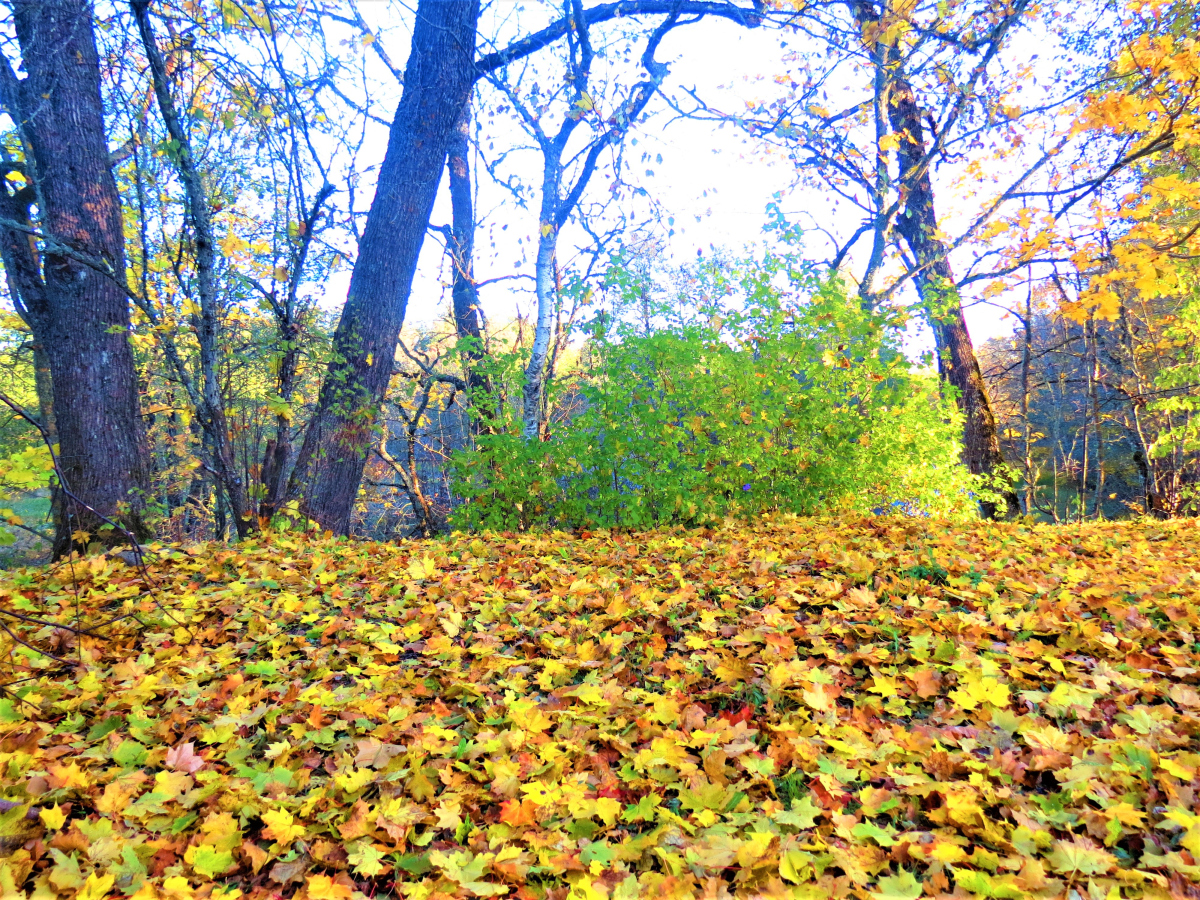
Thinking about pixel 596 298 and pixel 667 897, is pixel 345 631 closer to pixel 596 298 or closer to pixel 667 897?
pixel 667 897

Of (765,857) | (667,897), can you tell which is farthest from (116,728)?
(765,857)

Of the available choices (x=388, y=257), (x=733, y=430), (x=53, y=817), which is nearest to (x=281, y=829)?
(x=53, y=817)

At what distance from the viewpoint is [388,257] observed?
5242 millimetres

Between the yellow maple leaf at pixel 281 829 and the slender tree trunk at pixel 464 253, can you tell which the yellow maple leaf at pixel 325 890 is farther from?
the slender tree trunk at pixel 464 253

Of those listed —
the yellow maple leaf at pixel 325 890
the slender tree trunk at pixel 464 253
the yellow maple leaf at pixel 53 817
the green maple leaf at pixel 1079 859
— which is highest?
the slender tree trunk at pixel 464 253

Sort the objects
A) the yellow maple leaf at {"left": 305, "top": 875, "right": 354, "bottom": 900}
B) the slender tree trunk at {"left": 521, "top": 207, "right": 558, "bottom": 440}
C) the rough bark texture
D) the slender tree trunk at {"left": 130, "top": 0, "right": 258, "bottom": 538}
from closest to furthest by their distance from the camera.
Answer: the yellow maple leaf at {"left": 305, "top": 875, "right": 354, "bottom": 900} → the slender tree trunk at {"left": 130, "top": 0, "right": 258, "bottom": 538} → the rough bark texture → the slender tree trunk at {"left": 521, "top": 207, "right": 558, "bottom": 440}

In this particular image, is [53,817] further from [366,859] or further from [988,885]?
[988,885]

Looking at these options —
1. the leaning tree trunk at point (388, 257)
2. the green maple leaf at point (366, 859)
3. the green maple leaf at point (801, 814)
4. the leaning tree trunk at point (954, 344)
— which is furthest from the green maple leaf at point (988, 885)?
the leaning tree trunk at point (954, 344)

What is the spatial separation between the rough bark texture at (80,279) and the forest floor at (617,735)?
133 centimetres

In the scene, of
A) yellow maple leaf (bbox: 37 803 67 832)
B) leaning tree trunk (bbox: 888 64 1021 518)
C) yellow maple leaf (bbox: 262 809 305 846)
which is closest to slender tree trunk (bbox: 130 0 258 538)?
yellow maple leaf (bbox: 37 803 67 832)

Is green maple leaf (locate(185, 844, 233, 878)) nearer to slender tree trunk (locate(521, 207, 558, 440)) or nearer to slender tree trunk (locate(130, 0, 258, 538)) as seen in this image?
slender tree trunk (locate(130, 0, 258, 538))

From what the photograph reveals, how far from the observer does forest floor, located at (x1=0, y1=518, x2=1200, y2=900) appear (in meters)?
1.40

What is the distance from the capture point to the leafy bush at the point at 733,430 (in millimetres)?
5109

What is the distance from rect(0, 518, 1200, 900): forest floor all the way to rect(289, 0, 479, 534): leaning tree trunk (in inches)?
68.8
